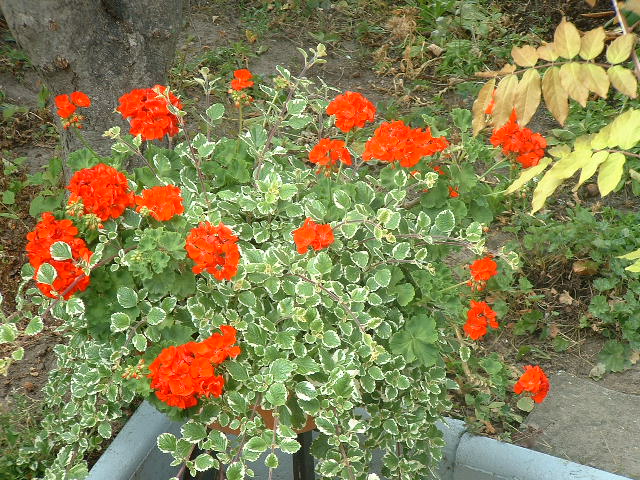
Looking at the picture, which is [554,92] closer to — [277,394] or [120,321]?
[277,394]

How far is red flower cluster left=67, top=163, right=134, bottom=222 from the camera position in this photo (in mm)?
1815

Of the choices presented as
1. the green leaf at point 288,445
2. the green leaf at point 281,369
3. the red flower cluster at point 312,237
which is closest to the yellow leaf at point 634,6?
the red flower cluster at point 312,237

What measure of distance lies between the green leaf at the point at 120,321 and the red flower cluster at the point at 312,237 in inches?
18.1

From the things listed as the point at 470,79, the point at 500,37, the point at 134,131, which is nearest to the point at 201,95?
the point at 470,79

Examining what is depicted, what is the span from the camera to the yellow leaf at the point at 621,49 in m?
1.46

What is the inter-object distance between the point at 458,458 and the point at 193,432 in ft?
3.10

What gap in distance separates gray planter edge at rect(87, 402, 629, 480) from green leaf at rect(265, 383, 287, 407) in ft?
2.05

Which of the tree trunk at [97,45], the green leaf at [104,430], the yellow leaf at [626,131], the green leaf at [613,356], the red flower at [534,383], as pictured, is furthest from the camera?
the green leaf at [613,356]

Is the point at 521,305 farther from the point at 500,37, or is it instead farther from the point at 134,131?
the point at 500,37

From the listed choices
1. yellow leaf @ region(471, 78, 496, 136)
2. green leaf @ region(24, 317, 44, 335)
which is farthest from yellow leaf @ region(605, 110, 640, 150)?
green leaf @ region(24, 317, 44, 335)

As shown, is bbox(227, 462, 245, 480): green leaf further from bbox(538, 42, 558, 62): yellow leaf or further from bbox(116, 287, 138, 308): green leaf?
bbox(538, 42, 558, 62): yellow leaf

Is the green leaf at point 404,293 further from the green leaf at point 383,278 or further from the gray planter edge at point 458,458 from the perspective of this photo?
the gray planter edge at point 458,458

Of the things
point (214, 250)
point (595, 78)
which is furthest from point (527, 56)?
point (214, 250)

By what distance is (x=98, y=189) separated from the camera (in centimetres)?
182
